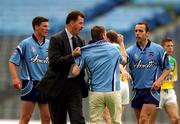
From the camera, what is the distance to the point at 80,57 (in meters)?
8.37

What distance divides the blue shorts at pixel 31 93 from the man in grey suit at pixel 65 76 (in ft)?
3.94

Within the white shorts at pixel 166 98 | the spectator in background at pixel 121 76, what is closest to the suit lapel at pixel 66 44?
the spectator in background at pixel 121 76

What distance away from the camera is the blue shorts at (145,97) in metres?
9.93

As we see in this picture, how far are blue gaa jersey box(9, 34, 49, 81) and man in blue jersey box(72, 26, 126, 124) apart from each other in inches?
52.9

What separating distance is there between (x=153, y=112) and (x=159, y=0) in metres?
13.8

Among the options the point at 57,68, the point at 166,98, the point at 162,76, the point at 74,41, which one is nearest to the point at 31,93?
the point at 57,68

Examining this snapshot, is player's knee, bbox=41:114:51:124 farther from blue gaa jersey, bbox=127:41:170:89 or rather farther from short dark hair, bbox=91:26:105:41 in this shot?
short dark hair, bbox=91:26:105:41

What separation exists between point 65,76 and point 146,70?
1.96 m

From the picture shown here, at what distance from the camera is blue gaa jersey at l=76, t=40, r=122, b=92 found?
8422mm

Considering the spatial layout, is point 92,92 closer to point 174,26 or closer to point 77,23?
point 77,23

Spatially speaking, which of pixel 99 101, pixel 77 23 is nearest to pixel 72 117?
pixel 99 101

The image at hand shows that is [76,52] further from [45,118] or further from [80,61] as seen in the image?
[45,118]

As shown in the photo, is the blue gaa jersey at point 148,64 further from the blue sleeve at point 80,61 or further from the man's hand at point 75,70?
the man's hand at point 75,70

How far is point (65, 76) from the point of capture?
8.42m
